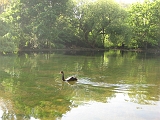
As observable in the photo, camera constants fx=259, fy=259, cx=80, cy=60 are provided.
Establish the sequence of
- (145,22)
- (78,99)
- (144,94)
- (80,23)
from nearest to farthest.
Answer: (78,99) < (144,94) < (80,23) < (145,22)

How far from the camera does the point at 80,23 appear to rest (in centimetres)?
6244

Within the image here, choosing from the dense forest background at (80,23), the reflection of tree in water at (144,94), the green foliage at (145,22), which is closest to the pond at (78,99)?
the reflection of tree in water at (144,94)

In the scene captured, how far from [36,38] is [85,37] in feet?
46.7

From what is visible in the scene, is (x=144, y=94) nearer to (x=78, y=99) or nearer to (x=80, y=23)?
(x=78, y=99)

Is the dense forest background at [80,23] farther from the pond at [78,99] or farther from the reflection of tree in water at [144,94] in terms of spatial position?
the reflection of tree in water at [144,94]

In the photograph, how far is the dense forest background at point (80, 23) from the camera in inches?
2069

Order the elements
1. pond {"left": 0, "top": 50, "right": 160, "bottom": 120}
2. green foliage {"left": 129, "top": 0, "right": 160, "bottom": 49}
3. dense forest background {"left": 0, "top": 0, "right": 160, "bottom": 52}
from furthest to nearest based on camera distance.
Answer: green foliage {"left": 129, "top": 0, "right": 160, "bottom": 49}, dense forest background {"left": 0, "top": 0, "right": 160, "bottom": 52}, pond {"left": 0, "top": 50, "right": 160, "bottom": 120}

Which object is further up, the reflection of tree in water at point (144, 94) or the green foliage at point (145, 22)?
the green foliage at point (145, 22)

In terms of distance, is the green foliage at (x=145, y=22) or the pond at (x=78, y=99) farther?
the green foliage at (x=145, y=22)

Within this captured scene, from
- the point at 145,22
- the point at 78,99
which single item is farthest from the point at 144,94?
the point at 145,22

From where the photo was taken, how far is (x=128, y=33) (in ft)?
203

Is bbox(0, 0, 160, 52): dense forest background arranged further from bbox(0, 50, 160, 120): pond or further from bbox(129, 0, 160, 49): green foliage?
bbox(0, 50, 160, 120): pond

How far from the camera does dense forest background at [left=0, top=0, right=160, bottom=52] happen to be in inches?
2069

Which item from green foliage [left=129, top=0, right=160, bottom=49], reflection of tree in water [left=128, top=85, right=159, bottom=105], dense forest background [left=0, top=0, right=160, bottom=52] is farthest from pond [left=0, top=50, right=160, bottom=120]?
green foliage [left=129, top=0, right=160, bottom=49]
